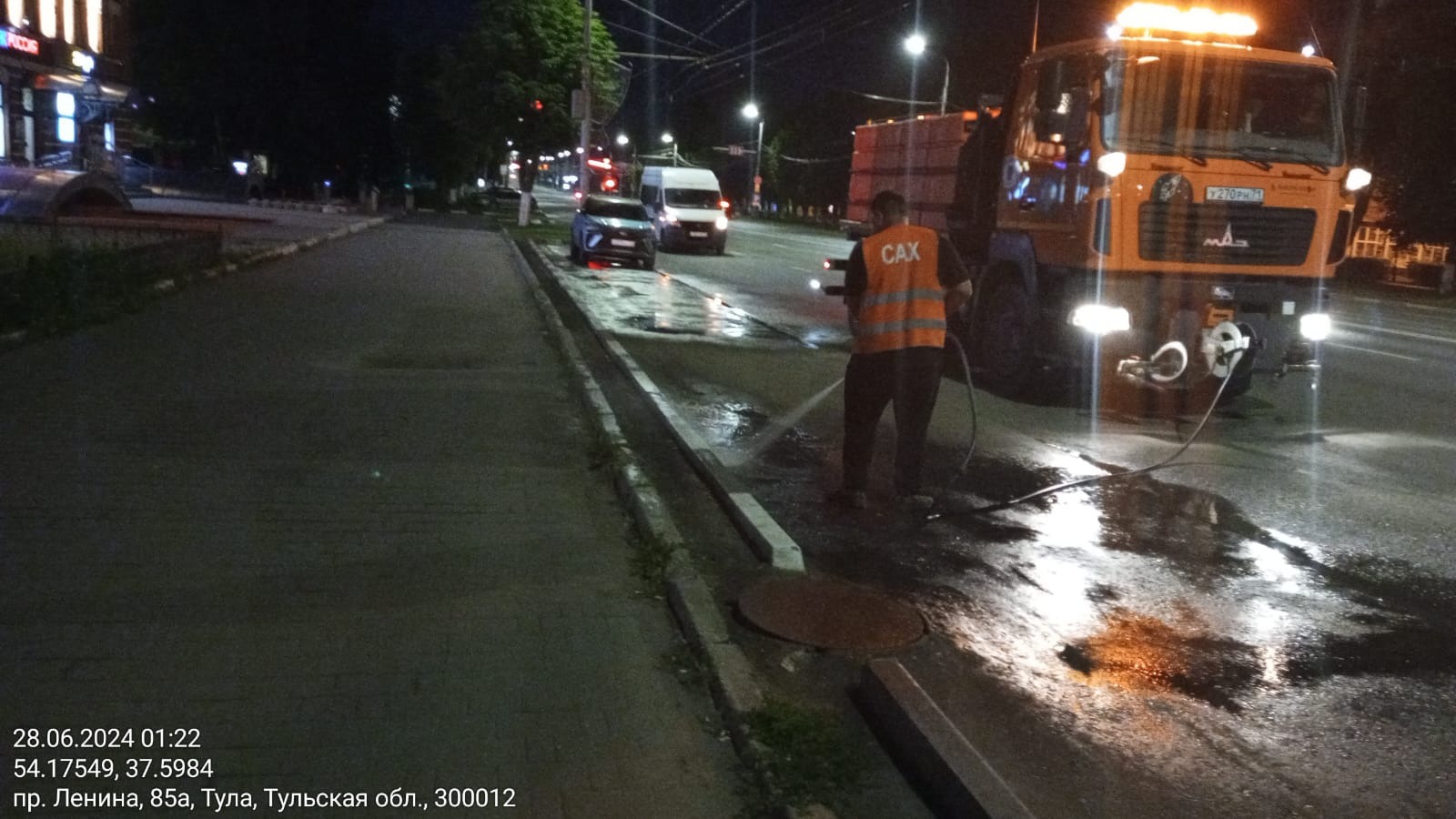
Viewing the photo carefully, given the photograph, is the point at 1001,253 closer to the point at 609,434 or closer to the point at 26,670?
the point at 609,434

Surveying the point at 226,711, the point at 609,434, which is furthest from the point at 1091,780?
the point at 609,434

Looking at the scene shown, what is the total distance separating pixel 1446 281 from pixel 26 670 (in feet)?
126

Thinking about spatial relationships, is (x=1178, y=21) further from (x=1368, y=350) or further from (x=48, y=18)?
(x=48, y=18)

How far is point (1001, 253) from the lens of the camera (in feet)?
38.9

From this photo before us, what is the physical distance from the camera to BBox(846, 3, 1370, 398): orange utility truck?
10328 millimetres

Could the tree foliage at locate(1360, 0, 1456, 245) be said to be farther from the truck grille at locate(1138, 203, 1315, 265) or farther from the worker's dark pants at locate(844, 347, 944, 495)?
the worker's dark pants at locate(844, 347, 944, 495)

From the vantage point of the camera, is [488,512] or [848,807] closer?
[848,807]

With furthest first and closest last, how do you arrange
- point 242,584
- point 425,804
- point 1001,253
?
1. point 1001,253
2. point 242,584
3. point 425,804

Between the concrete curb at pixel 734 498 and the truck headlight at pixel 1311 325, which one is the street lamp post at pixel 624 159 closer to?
the truck headlight at pixel 1311 325

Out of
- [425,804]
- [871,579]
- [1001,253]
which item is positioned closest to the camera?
[425,804]

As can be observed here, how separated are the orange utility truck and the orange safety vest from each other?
373cm

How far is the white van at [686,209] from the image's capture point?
108 feet

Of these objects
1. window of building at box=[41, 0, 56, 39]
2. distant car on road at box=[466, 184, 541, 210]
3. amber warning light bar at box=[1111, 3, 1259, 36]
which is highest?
window of building at box=[41, 0, 56, 39]

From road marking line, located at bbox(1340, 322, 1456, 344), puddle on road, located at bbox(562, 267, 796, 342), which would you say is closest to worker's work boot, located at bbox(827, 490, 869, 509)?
puddle on road, located at bbox(562, 267, 796, 342)
